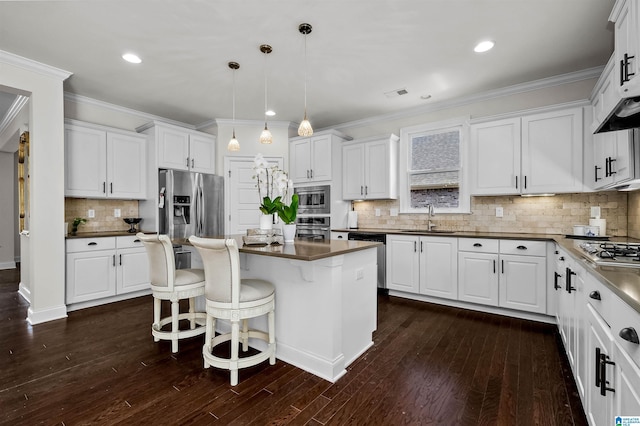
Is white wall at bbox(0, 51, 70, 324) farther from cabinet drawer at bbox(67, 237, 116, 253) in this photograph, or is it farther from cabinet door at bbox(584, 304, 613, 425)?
cabinet door at bbox(584, 304, 613, 425)

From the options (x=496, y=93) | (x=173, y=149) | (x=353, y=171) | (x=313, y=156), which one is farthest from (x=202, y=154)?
(x=496, y=93)

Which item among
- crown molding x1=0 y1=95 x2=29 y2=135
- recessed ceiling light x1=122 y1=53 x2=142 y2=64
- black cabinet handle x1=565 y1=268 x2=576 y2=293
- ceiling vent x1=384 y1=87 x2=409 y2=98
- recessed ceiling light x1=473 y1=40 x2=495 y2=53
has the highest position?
recessed ceiling light x1=122 y1=53 x2=142 y2=64

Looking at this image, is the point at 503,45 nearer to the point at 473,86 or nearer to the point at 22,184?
the point at 473,86

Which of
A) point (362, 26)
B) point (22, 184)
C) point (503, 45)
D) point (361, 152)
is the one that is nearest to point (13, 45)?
point (22, 184)

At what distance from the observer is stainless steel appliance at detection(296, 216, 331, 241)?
16.5 ft

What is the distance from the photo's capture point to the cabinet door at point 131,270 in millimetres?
4016

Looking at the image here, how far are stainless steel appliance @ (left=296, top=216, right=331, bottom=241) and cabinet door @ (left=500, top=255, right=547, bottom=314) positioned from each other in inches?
99.0

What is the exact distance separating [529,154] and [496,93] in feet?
3.28

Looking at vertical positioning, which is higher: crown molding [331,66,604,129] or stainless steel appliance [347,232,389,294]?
crown molding [331,66,604,129]

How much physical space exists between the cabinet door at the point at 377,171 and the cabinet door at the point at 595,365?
3152 millimetres

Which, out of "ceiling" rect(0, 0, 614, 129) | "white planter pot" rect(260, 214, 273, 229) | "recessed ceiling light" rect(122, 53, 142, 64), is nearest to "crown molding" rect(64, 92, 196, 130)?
"ceiling" rect(0, 0, 614, 129)

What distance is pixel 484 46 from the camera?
2893 mm

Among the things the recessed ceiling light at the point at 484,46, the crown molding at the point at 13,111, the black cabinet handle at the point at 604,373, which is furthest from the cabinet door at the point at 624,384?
the crown molding at the point at 13,111

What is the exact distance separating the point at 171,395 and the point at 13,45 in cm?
356
